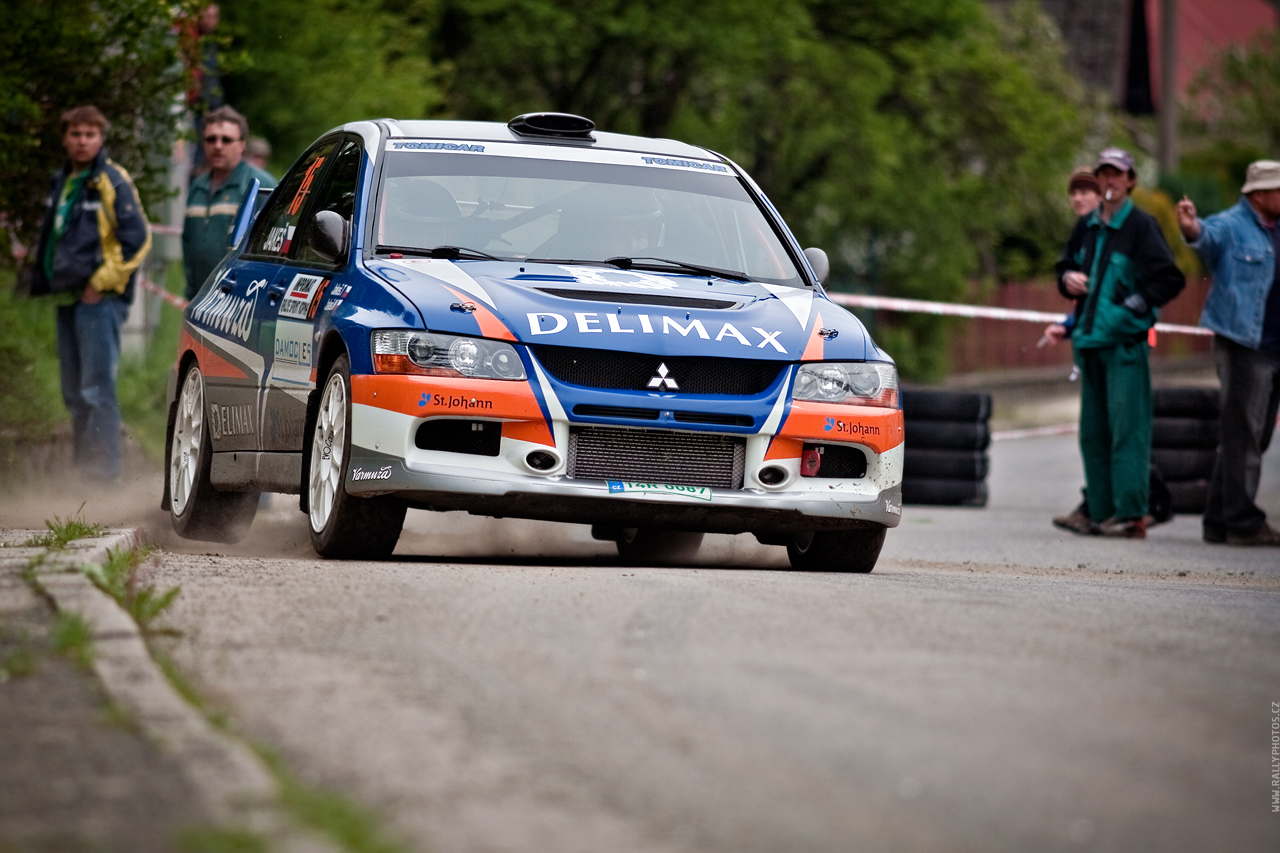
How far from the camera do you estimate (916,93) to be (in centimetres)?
3262

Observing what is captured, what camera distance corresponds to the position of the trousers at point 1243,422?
12.5 metres

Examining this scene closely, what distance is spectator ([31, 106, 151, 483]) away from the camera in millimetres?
11758

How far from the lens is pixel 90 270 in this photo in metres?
11.9

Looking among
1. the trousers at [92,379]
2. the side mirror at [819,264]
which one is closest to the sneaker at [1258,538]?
the side mirror at [819,264]

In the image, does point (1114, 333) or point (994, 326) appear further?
point (994, 326)

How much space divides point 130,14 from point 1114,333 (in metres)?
6.02

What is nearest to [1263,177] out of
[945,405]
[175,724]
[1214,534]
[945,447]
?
A: [1214,534]

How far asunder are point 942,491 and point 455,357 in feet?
26.5

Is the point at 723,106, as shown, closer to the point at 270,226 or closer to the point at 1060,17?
the point at 270,226

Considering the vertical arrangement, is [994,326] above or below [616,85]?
below

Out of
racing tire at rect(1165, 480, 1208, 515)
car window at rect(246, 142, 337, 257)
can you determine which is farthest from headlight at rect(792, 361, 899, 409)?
racing tire at rect(1165, 480, 1208, 515)

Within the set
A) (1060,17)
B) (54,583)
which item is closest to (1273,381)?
(54,583)

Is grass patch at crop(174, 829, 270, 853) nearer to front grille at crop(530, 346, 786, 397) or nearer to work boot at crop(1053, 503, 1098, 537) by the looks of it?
front grille at crop(530, 346, 786, 397)

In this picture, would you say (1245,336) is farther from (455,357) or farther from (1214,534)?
(455,357)
